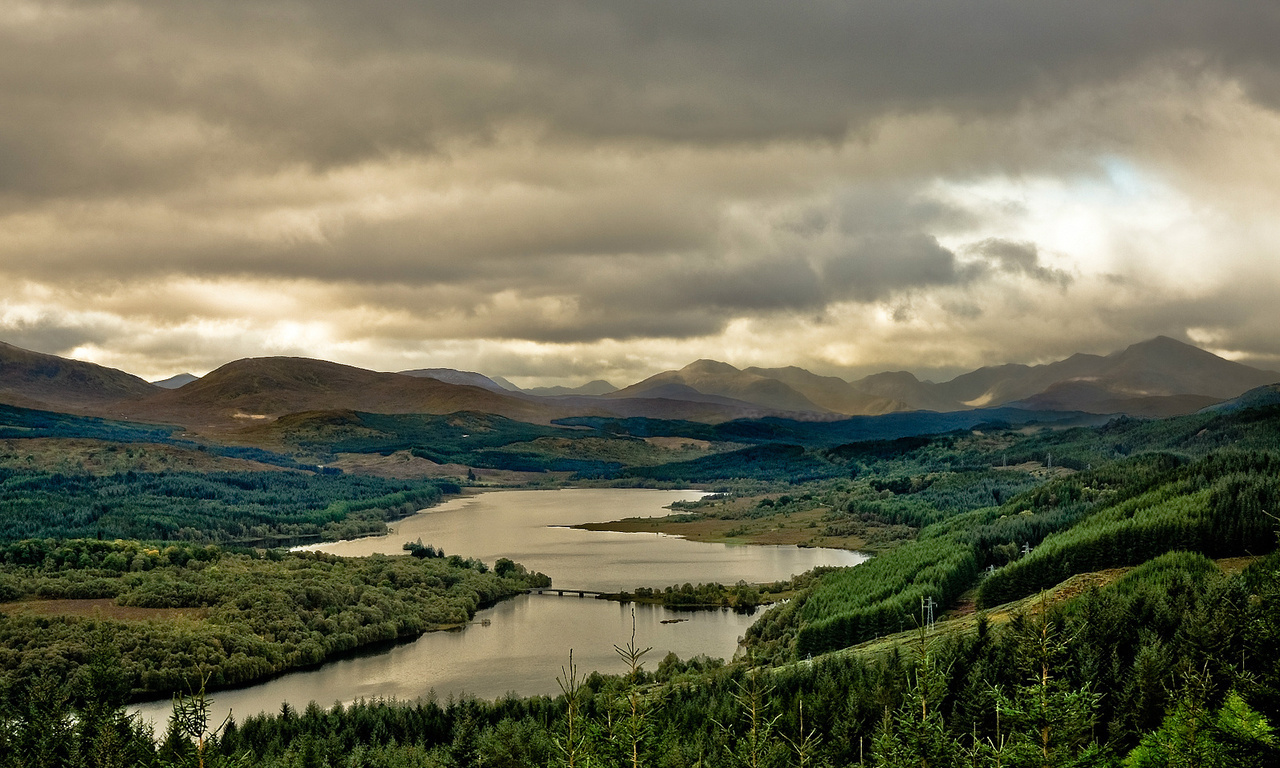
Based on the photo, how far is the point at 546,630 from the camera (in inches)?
3472

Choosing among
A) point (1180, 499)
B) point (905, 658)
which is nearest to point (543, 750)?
point (905, 658)

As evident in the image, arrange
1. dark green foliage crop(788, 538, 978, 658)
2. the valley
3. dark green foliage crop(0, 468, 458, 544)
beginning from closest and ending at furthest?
the valley
dark green foliage crop(788, 538, 978, 658)
dark green foliage crop(0, 468, 458, 544)

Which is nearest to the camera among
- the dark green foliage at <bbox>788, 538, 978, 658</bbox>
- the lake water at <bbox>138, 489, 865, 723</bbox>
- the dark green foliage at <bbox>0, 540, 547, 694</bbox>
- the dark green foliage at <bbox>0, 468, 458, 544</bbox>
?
the lake water at <bbox>138, 489, 865, 723</bbox>

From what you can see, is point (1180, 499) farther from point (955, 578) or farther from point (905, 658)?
point (905, 658)

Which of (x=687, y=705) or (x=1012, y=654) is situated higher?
(x=1012, y=654)

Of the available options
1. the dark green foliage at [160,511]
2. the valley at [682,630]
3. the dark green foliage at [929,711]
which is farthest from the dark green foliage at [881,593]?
the dark green foliage at [160,511]

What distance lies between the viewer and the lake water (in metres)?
71.2

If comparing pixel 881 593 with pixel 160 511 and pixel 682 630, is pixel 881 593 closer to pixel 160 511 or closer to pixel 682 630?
pixel 682 630

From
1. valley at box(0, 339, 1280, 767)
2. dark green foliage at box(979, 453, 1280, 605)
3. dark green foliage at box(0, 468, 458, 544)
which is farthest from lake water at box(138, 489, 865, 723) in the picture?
dark green foliage at box(979, 453, 1280, 605)

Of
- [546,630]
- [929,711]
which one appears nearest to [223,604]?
[546,630]

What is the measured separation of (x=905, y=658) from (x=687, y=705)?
13.6 meters

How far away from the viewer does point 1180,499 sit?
8575 centimetres

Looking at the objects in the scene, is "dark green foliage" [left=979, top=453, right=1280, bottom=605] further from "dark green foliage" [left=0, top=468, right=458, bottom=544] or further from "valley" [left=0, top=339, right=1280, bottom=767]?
"dark green foliage" [left=0, top=468, right=458, bottom=544]

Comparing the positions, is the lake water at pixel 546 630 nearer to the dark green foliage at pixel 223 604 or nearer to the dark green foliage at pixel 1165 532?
the dark green foliage at pixel 223 604
